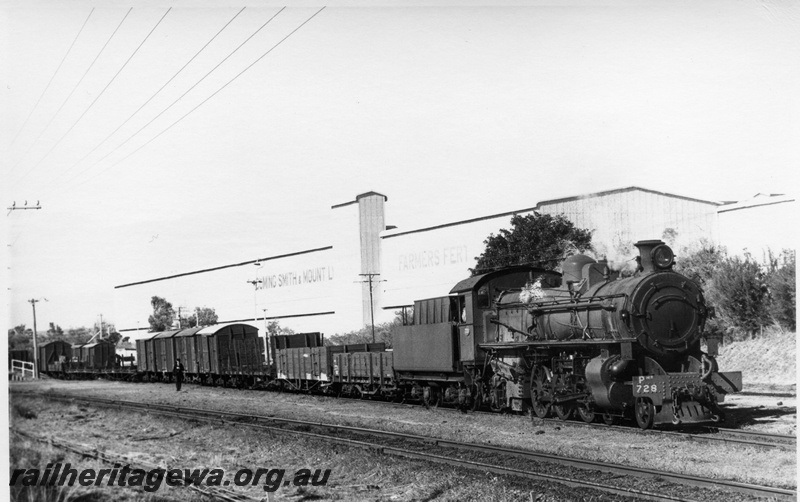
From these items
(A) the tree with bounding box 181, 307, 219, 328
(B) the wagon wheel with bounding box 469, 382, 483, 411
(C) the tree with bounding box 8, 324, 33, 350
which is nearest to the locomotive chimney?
(B) the wagon wheel with bounding box 469, 382, 483, 411

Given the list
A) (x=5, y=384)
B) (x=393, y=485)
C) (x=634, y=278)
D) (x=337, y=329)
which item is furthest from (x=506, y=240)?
(x=5, y=384)

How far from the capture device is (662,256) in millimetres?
10258

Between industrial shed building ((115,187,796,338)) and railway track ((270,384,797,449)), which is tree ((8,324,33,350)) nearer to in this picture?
industrial shed building ((115,187,796,338))

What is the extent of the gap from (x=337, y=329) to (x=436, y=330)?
1903mm

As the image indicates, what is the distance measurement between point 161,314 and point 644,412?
931 centimetres

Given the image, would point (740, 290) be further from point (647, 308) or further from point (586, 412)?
point (647, 308)

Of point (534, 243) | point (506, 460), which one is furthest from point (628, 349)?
point (534, 243)

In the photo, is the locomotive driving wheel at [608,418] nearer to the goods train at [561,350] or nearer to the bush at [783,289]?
the goods train at [561,350]

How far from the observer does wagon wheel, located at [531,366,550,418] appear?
11.5 m

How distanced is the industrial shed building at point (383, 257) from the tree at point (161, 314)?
0.82 ft

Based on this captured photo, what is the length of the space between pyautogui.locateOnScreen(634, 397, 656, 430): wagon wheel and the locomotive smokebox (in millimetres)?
1794

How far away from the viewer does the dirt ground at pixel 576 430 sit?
795 cm

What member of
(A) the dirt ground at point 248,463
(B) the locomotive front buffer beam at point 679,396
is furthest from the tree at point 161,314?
(B) the locomotive front buffer beam at point 679,396

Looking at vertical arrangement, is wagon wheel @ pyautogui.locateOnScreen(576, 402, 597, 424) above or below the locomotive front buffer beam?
below
